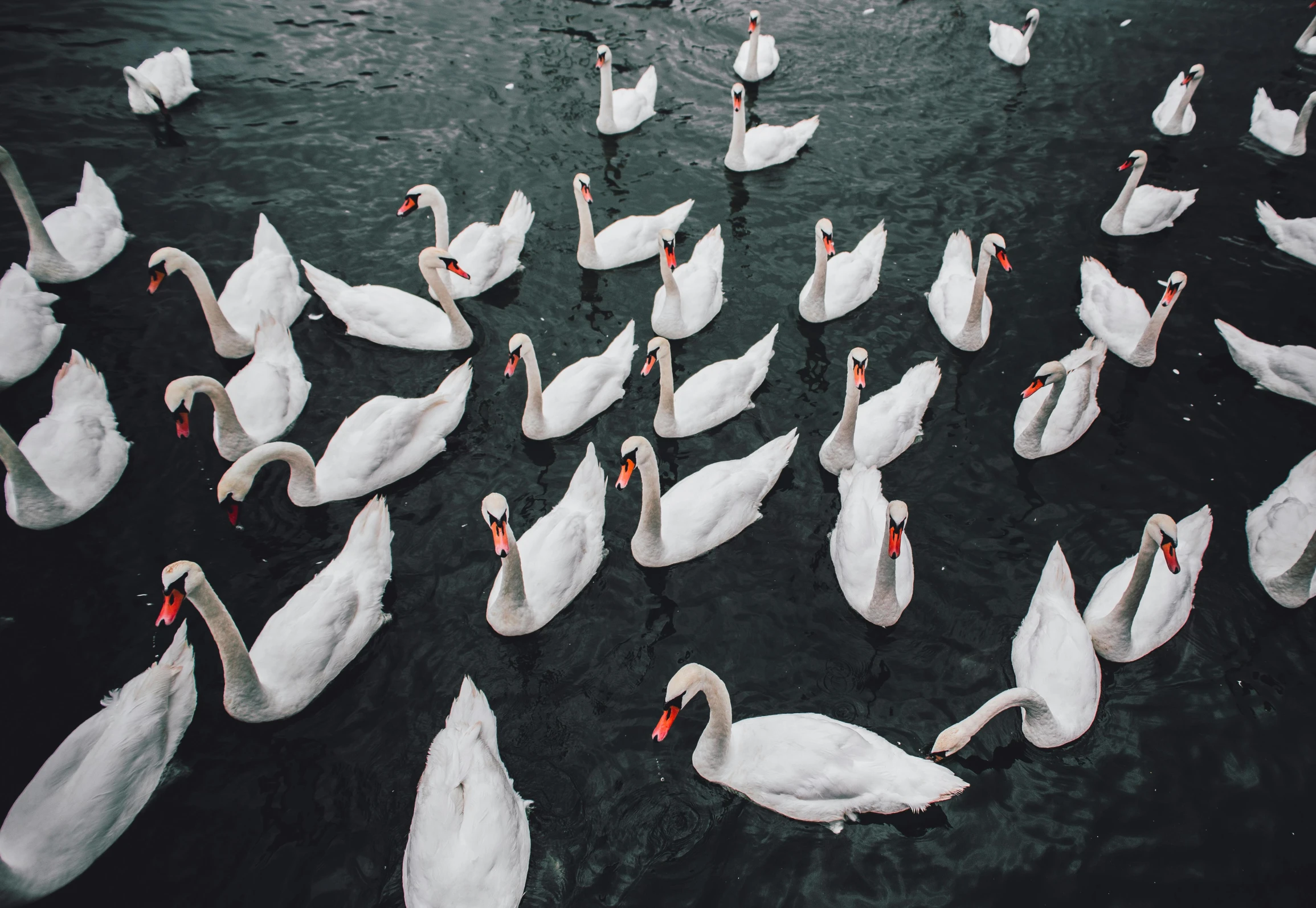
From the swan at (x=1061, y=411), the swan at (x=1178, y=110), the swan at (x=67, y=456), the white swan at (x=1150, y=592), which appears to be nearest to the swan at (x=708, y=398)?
the swan at (x=1061, y=411)

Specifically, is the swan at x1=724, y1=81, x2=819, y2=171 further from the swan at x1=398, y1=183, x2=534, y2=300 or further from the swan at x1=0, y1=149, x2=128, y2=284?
the swan at x1=0, y1=149, x2=128, y2=284

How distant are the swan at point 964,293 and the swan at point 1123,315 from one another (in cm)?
126

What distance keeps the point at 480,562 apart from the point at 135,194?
914cm

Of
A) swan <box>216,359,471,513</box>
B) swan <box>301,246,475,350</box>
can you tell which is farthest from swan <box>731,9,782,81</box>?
swan <box>216,359,471,513</box>

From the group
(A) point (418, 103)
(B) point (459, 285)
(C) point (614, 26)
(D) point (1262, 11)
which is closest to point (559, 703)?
(B) point (459, 285)

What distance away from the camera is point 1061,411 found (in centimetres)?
907

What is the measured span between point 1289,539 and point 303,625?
30.6 feet

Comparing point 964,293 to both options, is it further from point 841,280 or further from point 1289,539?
point 1289,539

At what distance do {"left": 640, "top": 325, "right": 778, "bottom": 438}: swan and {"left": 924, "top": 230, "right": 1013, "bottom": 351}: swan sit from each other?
100 inches

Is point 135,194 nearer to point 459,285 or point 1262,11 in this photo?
point 459,285

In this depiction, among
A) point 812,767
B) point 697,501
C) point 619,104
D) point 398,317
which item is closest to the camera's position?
point 812,767

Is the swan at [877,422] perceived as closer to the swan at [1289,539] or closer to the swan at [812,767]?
the swan at [812,767]

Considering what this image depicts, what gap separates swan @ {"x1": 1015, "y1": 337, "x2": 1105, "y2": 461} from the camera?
8844 mm

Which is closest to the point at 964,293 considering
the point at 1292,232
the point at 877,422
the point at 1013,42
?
the point at 877,422
